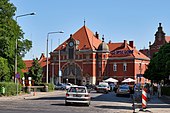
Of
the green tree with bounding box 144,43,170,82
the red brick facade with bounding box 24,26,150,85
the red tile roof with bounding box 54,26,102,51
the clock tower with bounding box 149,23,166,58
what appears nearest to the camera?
the green tree with bounding box 144,43,170,82

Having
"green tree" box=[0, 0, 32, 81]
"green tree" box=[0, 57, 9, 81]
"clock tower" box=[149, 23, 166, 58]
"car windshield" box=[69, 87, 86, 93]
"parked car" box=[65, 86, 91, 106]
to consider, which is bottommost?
"parked car" box=[65, 86, 91, 106]

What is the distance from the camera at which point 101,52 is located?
112 metres

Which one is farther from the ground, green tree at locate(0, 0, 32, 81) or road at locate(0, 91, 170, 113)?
green tree at locate(0, 0, 32, 81)

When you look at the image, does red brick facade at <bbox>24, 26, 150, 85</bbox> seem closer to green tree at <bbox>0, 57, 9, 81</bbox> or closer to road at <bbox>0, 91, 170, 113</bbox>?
green tree at <bbox>0, 57, 9, 81</bbox>

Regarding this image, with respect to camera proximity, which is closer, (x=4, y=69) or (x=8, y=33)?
(x=4, y=69)

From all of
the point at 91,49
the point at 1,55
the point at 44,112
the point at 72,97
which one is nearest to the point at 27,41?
the point at 1,55

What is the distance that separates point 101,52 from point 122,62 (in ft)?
22.0

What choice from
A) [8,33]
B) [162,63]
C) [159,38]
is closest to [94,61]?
[159,38]

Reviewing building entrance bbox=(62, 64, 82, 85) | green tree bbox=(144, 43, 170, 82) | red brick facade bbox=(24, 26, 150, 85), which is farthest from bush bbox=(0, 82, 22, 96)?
building entrance bbox=(62, 64, 82, 85)

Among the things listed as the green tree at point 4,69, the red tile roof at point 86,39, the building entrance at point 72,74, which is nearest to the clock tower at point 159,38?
the red tile roof at point 86,39

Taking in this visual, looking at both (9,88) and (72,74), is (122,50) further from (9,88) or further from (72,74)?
(9,88)

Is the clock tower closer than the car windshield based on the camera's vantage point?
No

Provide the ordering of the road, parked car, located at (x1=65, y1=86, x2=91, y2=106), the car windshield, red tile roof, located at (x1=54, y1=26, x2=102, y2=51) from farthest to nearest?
red tile roof, located at (x1=54, y1=26, x2=102, y2=51) < the car windshield < parked car, located at (x1=65, y1=86, x2=91, y2=106) < the road

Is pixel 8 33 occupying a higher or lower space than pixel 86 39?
lower
